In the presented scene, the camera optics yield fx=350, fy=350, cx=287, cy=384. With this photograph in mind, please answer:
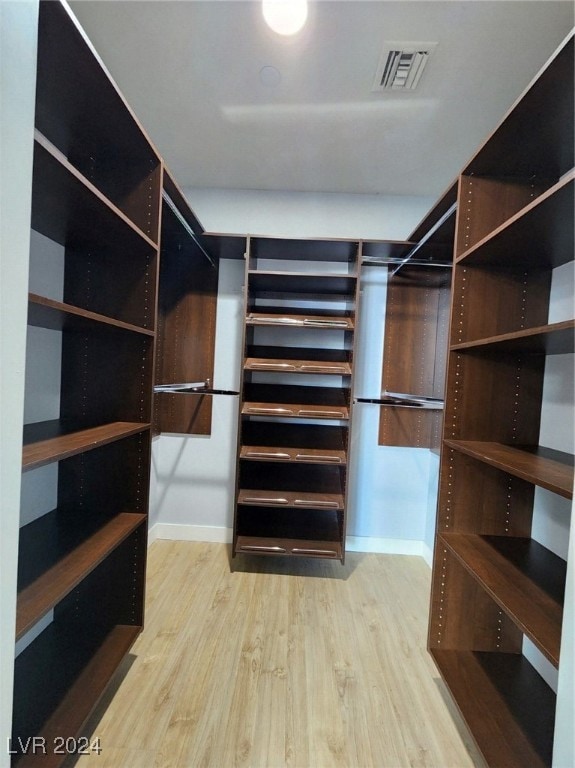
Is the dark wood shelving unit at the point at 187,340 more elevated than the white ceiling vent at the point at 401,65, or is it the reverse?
the white ceiling vent at the point at 401,65

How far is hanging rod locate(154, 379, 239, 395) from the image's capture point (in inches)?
74.6

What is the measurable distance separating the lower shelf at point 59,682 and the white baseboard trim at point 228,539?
1.09 m

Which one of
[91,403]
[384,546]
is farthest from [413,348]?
[91,403]

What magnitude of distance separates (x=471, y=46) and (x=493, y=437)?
1521mm

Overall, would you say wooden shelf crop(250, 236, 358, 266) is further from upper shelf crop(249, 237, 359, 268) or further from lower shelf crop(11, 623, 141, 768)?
lower shelf crop(11, 623, 141, 768)

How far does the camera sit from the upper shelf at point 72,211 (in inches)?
35.8

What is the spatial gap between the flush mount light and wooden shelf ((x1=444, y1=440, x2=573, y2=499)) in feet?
5.48

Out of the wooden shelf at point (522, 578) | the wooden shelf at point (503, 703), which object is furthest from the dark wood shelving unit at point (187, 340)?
the wooden shelf at point (503, 703)

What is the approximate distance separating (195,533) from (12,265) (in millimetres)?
2330

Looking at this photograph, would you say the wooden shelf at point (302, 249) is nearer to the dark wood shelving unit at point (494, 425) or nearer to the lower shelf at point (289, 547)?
the dark wood shelving unit at point (494, 425)

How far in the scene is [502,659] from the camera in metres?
1.43

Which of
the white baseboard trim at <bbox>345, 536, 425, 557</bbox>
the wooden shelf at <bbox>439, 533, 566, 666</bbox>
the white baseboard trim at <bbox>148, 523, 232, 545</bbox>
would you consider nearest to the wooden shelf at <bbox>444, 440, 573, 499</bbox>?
the wooden shelf at <bbox>439, 533, 566, 666</bbox>

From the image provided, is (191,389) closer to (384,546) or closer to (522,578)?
(384,546)

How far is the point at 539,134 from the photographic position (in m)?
1.16
